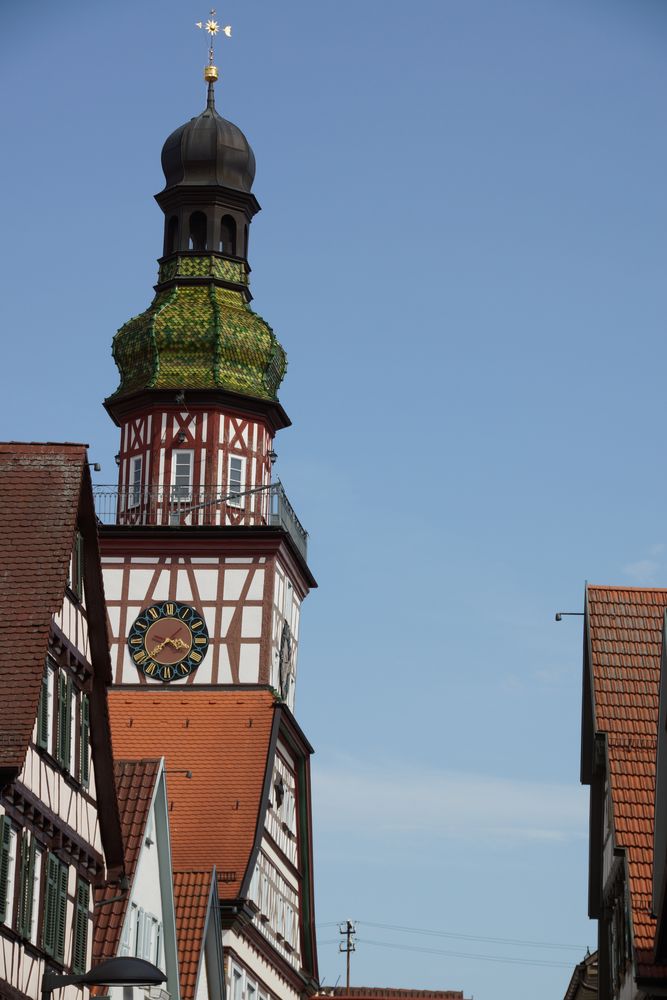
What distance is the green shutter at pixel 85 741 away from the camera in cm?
3073

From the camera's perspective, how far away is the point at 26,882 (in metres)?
27.4

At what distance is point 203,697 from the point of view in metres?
51.8

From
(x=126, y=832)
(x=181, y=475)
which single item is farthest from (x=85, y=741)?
(x=181, y=475)

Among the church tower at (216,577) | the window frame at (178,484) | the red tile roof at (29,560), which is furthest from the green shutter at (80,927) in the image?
the window frame at (178,484)

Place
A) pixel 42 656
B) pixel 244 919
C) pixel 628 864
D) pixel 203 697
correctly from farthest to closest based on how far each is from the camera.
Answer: pixel 203 697, pixel 244 919, pixel 628 864, pixel 42 656

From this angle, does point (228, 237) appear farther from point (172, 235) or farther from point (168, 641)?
point (168, 641)

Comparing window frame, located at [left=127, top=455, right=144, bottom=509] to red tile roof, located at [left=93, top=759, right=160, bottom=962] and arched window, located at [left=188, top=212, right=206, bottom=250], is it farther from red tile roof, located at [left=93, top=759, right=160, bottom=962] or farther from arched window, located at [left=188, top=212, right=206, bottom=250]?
red tile roof, located at [left=93, top=759, right=160, bottom=962]

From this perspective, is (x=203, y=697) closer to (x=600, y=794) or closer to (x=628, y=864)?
(x=600, y=794)

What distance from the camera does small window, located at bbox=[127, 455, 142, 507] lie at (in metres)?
54.9

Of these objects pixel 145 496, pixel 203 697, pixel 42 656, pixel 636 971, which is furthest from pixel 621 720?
pixel 145 496

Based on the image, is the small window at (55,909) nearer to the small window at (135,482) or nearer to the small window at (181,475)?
the small window at (181,475)

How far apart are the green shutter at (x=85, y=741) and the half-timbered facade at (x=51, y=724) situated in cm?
2

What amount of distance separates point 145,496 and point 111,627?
12.0 ft

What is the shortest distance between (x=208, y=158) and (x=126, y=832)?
92.7 ft
